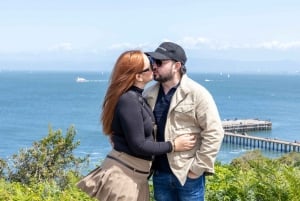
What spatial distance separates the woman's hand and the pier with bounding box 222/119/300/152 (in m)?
67.3

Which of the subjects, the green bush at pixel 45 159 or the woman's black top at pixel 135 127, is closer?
the woman's black top at pixel 135 127

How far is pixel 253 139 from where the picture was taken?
76.8 m

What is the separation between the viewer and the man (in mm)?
3666

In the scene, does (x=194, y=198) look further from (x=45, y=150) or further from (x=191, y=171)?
(x=45, y=150)

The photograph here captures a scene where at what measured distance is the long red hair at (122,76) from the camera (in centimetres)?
351

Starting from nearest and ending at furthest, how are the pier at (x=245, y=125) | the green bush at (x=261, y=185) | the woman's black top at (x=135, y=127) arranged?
1. the woman's black top at (x=135, y=127)
2. the green bush at (x=261, y=185)
3. the pier at (x=245, y=125)

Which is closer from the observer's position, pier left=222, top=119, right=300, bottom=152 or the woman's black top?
the woman's black top

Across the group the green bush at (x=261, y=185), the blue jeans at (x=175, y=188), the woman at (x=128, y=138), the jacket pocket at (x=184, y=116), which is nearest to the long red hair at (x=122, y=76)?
the woman at (x=128, y=138)

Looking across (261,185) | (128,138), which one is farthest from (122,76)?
(261,185)

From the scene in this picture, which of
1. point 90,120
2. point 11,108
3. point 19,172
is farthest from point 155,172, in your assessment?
point 11,108

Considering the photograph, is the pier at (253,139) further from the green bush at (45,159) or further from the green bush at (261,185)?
the green bush at (261,185)

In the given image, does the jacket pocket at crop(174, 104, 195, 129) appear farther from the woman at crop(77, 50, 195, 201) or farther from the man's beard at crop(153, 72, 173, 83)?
the man's beard at crop(153, 72, 173, 83)

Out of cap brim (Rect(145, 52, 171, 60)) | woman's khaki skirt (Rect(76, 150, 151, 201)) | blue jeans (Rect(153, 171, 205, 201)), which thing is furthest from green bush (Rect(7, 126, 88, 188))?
cap brim (Rect(145, 52, 171, 60))

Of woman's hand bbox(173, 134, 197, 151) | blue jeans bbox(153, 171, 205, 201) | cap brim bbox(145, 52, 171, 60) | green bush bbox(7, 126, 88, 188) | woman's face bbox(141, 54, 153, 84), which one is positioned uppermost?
cap brim bbox(145, 52, 171, 60)
